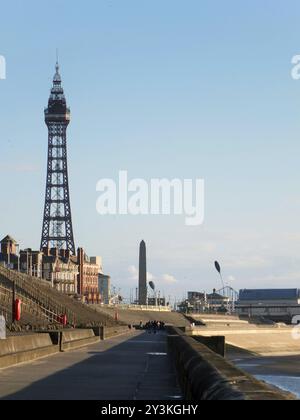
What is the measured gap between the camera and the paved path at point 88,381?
1942 centimetres

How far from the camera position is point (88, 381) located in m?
23.6

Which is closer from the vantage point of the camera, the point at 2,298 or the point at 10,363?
the point at 10,363

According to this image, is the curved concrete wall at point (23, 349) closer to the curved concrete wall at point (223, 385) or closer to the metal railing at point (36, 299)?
the curved concrete wall at point (223, 385)

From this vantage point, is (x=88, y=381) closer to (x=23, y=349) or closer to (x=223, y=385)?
(x=23, y=349)

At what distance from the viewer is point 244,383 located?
1316cm

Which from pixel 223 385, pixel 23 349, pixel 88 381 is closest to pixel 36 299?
pixel 23 349

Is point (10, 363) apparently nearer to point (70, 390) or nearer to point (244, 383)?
point (70, 390)

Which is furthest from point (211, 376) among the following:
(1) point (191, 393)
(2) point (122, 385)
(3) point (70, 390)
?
(2) point (122, 385)

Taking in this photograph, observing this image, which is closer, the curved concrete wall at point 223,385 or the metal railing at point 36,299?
the curved concrete wall at point 223,385

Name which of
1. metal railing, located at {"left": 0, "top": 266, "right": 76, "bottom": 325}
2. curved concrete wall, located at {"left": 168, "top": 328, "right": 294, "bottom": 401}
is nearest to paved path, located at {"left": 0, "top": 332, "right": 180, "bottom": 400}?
curved concrete wall, located at {"left": 168, "top": 328, "right": 294, "bottom": 401}

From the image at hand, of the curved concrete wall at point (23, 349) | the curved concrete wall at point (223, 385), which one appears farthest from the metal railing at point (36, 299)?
the curved concrete wall at point (223, 385)

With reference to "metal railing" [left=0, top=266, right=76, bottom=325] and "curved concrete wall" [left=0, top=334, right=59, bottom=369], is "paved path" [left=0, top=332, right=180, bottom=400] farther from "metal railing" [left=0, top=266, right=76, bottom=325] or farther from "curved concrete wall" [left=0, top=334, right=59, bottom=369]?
"metal railing" [left=0, top=266, right=76, bottom=325]

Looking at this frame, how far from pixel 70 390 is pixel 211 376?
6.33 m
